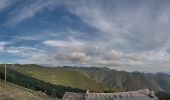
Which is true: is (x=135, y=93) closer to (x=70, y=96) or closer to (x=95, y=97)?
(x=95, y=97)

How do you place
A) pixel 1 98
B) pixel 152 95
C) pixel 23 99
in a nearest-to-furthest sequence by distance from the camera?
pixel 1 98
pixel 23 99
pixel 152 95

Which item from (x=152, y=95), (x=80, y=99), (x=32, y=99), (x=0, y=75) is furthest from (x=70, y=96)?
(x=0, y=75)

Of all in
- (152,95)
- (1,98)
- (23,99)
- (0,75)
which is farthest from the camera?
(0,75)

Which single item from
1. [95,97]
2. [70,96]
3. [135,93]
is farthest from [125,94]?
[70,96]

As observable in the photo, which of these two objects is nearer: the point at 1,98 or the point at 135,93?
the point at 1,98

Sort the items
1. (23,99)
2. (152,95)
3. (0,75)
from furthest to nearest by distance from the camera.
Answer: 1. (0,75)
2. (152,95)
3. (23,99)

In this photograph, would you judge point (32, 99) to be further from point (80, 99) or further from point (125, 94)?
point (125, 94)

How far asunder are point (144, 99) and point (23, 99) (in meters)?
24.7

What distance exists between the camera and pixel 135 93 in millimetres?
62594

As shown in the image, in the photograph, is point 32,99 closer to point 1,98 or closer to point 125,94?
point 1,98

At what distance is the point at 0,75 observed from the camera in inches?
3708

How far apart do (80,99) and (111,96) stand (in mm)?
6405

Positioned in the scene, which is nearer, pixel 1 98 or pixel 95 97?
pixel 1 98

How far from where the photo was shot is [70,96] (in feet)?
208
